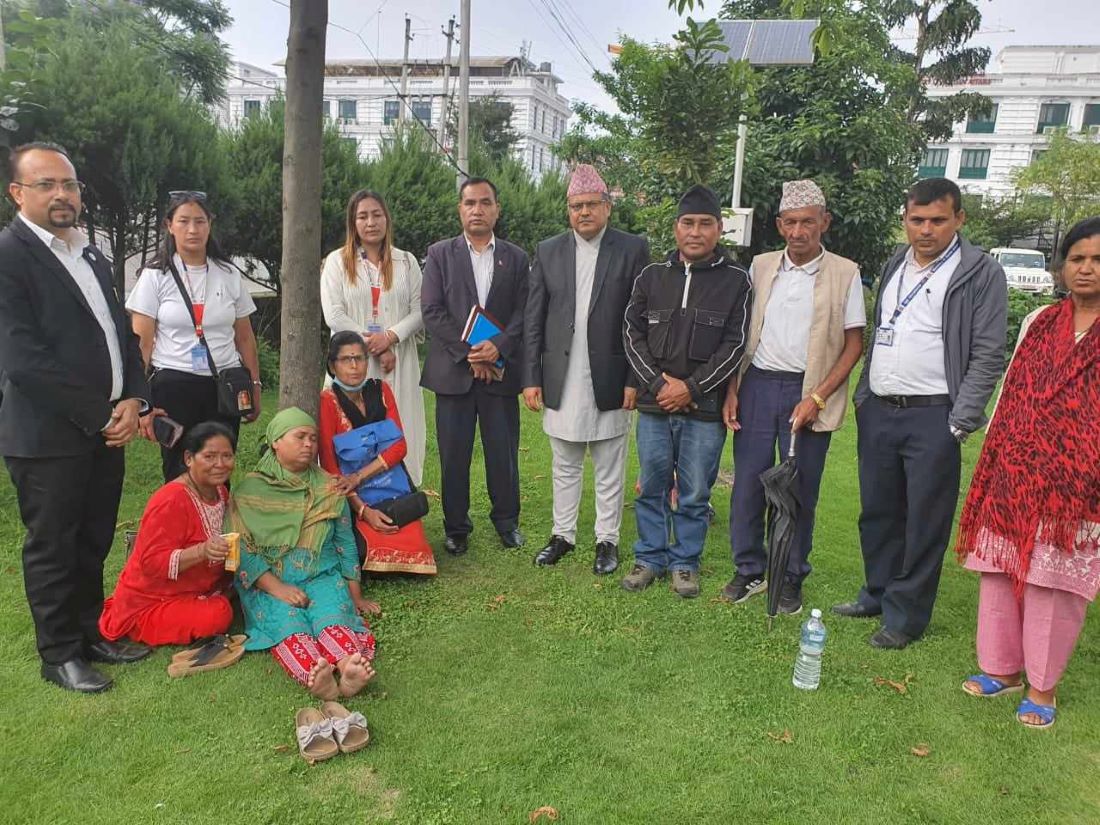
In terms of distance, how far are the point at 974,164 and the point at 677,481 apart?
49.5 m

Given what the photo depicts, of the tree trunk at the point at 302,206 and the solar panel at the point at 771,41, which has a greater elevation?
the solar panel at the point at 771,41

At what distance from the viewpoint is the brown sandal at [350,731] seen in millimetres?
2816

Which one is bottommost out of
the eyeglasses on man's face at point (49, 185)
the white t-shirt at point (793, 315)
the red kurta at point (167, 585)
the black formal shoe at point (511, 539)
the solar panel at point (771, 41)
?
the black formal shoe at point (511, 539)

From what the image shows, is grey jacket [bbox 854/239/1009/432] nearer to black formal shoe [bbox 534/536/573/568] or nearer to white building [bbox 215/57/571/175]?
black formal shoe [bbox 534/536/573/568]

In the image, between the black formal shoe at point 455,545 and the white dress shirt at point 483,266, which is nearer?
the white dress shirt at point 483,266

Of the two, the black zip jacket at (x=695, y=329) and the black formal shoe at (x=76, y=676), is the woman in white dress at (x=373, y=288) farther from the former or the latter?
the black formal shoe at (x=76, y=676)

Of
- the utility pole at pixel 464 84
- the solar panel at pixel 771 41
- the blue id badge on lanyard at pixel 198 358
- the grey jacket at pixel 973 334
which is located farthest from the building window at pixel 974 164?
the blue id badge on lanyard at pixel 198 358

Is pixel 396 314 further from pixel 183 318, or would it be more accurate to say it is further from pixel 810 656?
pixel 810 656

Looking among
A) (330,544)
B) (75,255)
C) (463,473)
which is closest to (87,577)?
(330,544)

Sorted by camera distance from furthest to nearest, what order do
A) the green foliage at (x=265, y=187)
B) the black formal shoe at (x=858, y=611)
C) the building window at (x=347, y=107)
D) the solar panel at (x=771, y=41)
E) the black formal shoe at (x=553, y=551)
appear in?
the building window at (x=347, y=107) < the green foliage at (x=265, y=187) < the solar panel at (x=771, y=41) < the black formal shoe at (x=553, y=551) < the black formal shoe at (x=858, y=611)

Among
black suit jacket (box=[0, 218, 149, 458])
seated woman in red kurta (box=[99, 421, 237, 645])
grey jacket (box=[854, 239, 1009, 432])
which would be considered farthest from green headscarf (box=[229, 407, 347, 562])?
grey jacket (box=[854, 239, 1009, 432])

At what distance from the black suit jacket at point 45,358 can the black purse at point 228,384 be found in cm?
65

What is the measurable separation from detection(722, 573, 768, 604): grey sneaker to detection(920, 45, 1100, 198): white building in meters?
45.0

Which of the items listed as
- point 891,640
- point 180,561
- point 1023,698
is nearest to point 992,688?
point 1023,698
